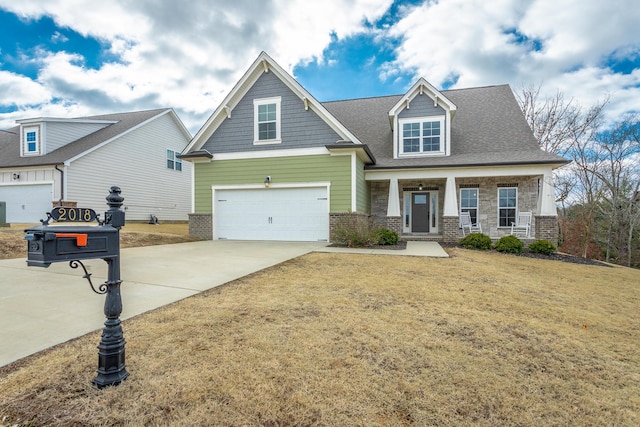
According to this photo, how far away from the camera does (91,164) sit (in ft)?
55.3

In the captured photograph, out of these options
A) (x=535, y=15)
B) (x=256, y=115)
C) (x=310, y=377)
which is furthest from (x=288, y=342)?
(x=535, y=15)

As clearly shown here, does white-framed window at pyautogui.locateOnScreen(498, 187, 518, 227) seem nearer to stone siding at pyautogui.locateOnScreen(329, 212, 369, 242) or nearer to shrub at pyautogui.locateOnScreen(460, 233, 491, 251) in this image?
shrub at pyautogui.locateOnScreen(460, 233, 491, 251)

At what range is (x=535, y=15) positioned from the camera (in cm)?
1292

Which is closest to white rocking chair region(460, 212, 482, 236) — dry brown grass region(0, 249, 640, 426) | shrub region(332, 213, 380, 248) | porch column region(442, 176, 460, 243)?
porch column region(442, 176, 460, 243)

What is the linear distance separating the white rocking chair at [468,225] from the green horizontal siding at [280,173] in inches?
225

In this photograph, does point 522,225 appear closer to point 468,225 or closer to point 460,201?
point 468,225

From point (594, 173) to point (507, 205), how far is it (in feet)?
36.3

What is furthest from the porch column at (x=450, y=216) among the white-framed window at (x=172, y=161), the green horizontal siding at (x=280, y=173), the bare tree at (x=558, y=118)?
the white-framed window at (x=172, y=161)

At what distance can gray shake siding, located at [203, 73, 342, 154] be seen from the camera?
12.5 meters

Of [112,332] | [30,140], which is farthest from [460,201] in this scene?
[30,140]

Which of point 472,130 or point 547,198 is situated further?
point 472,130

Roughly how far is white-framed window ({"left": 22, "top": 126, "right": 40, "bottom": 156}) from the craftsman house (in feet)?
32.5

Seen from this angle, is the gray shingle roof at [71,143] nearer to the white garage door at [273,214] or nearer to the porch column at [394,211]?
the white garage door at [273,214]

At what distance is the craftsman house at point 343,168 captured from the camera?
1241cm
